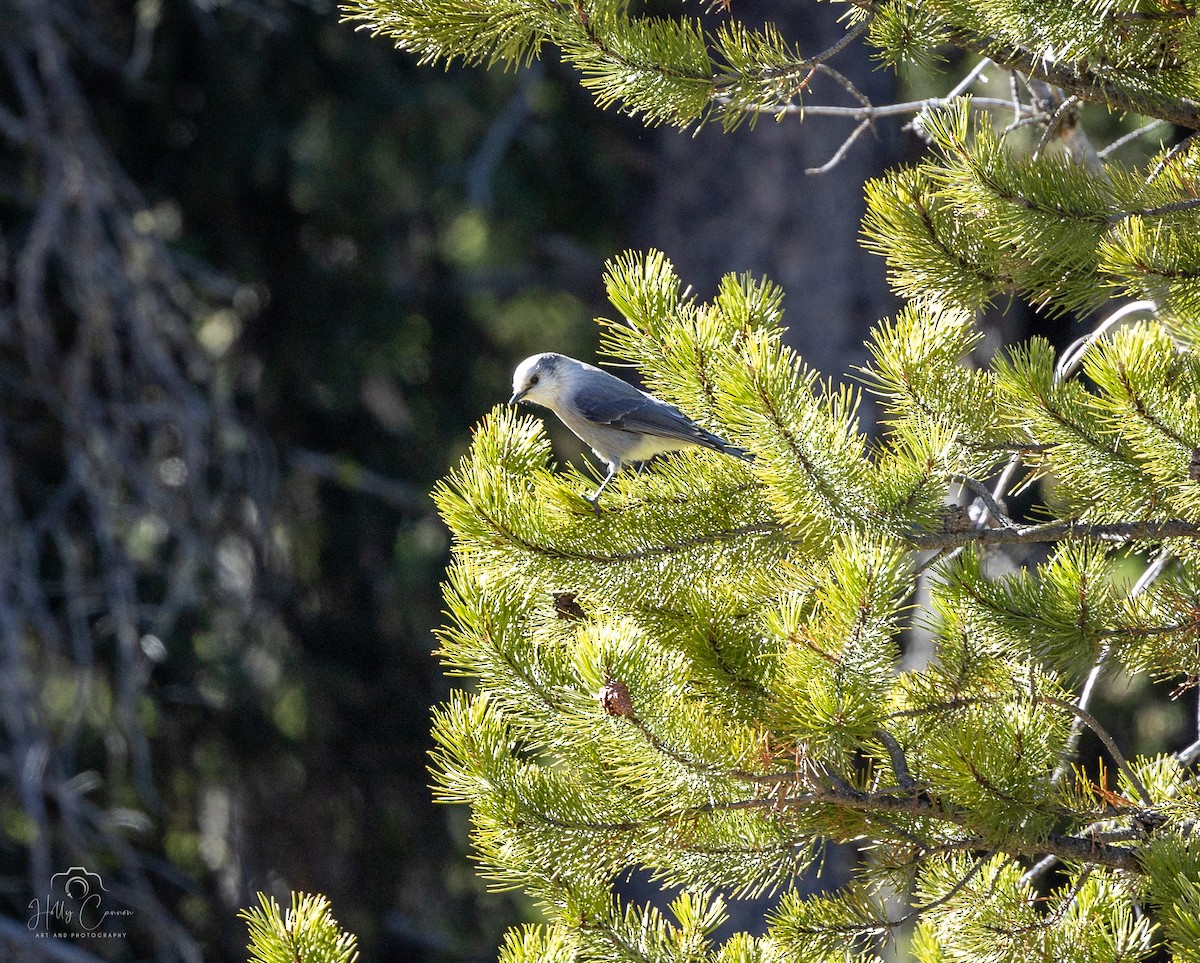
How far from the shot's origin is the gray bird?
11.3ft

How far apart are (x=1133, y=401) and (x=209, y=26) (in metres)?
4.82

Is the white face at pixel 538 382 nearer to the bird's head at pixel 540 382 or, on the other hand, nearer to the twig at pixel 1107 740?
the bird's head at pixel 540 382

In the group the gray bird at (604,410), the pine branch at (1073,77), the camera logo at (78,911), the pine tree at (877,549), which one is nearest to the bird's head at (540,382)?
the gray bird at (604,410)

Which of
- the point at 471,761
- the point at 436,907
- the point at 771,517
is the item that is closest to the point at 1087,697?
the point at 771,517

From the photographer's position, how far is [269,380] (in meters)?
6.25

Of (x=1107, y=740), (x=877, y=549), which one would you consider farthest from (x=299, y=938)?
(x=1107, y=740)

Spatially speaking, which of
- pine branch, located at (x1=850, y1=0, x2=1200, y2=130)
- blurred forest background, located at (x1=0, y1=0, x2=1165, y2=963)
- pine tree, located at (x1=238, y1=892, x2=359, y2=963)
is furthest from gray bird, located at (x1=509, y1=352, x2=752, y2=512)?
blurred forest background, located at (x1=0, y1=0, x2=1165, y2=963)

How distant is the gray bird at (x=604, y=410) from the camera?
344cm

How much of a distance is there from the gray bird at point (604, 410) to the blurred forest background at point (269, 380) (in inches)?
73.3

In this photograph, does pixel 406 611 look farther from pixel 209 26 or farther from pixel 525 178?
pixel 209 26

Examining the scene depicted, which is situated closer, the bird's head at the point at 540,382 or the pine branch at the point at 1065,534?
the pine branch at the point at 1065,534

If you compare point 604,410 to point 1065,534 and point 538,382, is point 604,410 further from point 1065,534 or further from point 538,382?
point 1065,534

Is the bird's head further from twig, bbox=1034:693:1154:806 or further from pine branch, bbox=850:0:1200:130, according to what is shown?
twig, bbox=1034:693:1154:806

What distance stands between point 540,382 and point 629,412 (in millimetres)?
401
